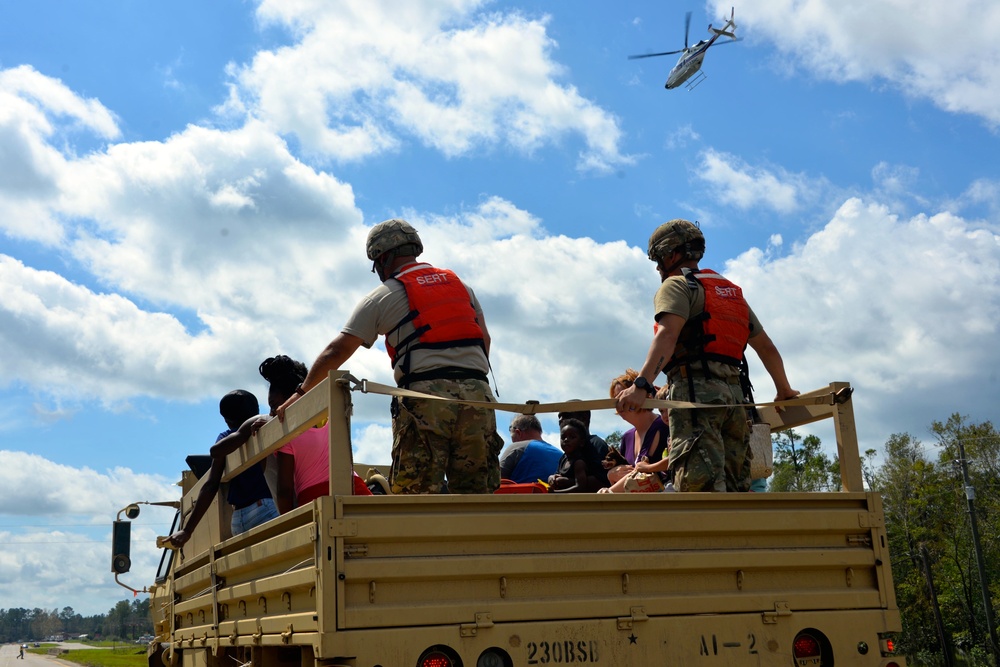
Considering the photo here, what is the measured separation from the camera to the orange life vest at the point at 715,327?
475cm

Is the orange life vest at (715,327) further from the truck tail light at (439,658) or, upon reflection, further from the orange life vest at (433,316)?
the truck tail light at (439,658)

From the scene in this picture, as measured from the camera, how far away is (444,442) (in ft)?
14.8

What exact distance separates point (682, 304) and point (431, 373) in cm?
119

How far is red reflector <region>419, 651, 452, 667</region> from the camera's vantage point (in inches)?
137

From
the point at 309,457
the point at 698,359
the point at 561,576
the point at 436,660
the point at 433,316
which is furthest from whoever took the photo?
the point at 309,457

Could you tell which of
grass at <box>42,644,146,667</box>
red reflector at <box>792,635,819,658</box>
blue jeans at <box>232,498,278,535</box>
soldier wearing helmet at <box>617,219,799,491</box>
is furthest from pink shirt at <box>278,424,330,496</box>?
grass at <box>42,644,146,667</box>

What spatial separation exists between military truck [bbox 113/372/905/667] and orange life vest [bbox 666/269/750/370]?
0.54 m

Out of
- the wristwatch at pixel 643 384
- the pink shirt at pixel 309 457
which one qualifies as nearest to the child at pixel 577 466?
the pink shirt at pixel 309 457

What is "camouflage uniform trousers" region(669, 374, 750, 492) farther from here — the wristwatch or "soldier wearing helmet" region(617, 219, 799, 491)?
the wristwatch

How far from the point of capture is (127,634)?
186m

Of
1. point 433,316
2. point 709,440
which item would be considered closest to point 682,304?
point 709,440

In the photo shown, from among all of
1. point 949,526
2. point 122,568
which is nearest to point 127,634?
point 949,526

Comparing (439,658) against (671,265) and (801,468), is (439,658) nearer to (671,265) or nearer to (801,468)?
(671,265)

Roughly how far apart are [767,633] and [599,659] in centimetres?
72
